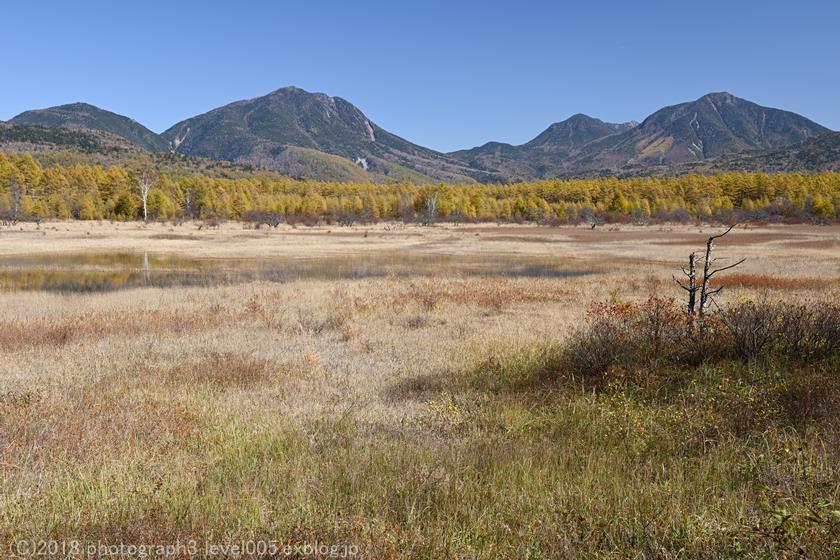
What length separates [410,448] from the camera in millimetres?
5840

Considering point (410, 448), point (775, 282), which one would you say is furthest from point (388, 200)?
point (410, 448)

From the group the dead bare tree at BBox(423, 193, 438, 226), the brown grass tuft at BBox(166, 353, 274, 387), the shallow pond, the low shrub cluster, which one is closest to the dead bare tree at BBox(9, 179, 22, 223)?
the shallow pond

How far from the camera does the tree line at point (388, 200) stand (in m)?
103

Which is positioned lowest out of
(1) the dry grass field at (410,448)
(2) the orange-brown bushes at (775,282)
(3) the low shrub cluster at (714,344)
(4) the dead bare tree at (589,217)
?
(2) the orange-brown bushes at (775,282)

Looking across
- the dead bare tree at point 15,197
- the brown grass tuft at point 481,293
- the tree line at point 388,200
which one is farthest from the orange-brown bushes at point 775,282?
the dead bare tree at point 15,197

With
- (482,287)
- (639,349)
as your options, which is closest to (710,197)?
(482,287)

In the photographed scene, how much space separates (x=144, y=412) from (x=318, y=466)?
3.43 m

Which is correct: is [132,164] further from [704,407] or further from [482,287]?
[704,407]

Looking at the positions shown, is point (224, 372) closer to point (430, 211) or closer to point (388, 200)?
point (430, 211)

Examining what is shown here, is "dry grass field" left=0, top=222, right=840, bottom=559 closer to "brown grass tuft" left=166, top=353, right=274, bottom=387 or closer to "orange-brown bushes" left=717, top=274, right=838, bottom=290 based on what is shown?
"brown grass tuft" left=166, top=353, right=274, bottom=387

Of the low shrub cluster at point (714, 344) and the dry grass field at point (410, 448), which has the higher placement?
the low shrub cluster at point (714, 344)

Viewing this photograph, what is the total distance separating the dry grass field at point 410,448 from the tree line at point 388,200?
92.0m

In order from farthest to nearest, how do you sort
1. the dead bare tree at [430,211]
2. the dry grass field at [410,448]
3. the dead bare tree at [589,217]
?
the dead bare tree at [430,211] → the dead bare tree at [589,217] → the dry grass field at [410,448]

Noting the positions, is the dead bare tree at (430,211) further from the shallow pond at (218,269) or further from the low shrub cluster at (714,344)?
the low shrub cluster at (714,344)
